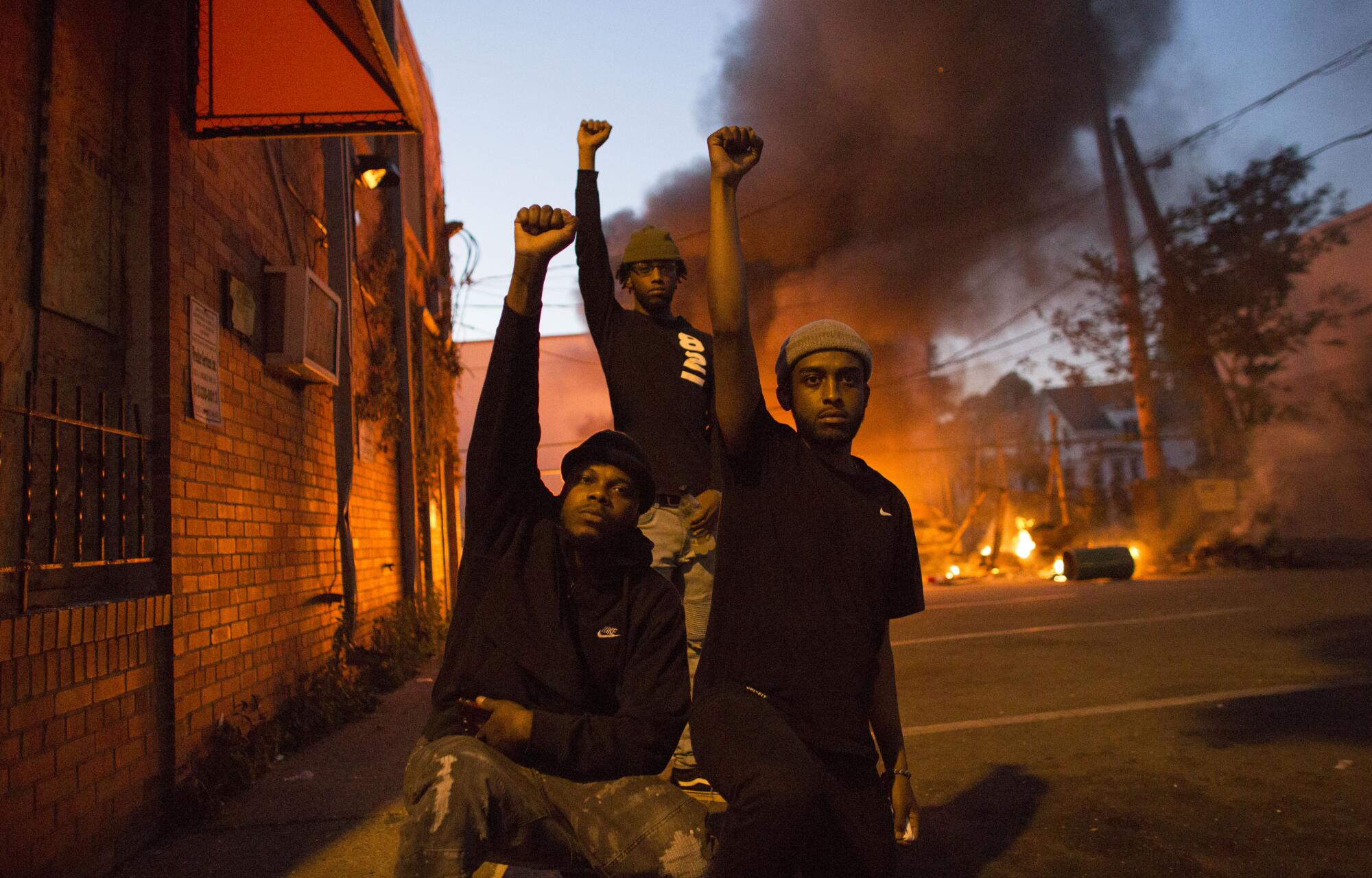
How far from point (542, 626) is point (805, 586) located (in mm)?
600

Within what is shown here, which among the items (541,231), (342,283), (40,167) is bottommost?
(541,231)

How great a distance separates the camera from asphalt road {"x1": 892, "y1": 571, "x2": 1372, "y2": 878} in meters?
3.00

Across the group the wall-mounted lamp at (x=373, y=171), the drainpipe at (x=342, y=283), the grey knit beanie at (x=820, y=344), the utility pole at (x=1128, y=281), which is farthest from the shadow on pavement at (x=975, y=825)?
the utility pole at (x=1128, y=281)

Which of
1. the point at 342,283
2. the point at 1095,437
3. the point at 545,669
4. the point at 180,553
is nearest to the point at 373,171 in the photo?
the point at 342,283

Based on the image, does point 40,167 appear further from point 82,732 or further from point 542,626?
point 542,626

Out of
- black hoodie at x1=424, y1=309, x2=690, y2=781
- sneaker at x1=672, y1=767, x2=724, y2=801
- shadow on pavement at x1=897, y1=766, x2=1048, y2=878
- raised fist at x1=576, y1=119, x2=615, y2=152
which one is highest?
raised fist at x1=576, y1=119, x2=615, y2=152

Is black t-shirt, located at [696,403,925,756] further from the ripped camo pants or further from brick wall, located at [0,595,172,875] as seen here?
brick wall, located at [0,595,172,875]

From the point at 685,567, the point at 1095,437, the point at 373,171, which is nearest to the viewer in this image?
the point at 685,567

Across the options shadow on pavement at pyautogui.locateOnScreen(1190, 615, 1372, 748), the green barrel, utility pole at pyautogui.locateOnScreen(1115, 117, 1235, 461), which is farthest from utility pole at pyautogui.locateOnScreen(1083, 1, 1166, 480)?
shadow on pavement at pyautogui.locateOnScreen(1190, 615, 1372, 748)

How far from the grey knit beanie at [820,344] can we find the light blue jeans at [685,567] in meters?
0.85

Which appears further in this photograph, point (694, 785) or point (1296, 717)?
point (1296, 717)

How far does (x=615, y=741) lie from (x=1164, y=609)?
8.91 meters

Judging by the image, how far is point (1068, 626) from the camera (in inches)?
331

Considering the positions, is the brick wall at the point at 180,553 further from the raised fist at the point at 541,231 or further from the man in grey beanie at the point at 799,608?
the man in grey beanie at the point at 799,608
